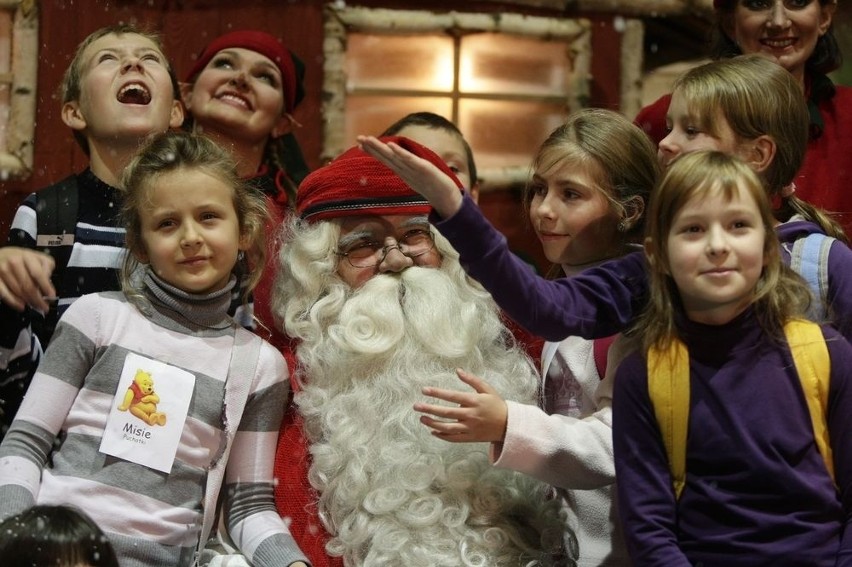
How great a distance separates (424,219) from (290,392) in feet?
1.85

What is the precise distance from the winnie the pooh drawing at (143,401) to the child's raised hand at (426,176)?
748 mm

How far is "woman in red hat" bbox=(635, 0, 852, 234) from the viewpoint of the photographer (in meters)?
3.31

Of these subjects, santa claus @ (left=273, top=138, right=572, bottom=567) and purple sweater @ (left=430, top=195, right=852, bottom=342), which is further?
santa claus @ (left=273, top=138, right=572, bottom=567)

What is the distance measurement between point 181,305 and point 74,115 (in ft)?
2.92

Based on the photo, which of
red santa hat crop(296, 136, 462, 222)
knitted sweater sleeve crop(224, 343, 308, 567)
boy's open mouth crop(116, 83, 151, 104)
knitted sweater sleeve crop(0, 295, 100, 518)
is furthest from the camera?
boy's open mouth crop(116, 83, 151, 104)

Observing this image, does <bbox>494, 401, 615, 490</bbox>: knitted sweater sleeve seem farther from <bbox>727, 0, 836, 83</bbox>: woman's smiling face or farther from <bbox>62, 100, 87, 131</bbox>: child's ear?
<bbox>62, 100, 87, 131</bbox>: child's ear

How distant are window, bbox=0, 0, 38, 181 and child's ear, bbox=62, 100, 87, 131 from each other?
2.10 feet

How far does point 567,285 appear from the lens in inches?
93.7

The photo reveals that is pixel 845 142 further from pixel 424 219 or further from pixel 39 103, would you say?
pixel 39 103

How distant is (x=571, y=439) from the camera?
2.48m

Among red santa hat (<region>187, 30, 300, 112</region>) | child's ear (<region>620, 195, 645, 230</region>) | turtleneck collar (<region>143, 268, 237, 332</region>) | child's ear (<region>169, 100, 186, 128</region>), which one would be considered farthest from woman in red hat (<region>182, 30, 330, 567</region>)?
child's ear (<region>620, 195, 645, 230</region>)

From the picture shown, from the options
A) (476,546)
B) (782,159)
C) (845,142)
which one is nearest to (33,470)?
(476,546)

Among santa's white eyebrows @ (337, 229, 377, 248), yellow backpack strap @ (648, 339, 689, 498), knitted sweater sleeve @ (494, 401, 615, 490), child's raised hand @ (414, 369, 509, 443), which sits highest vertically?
santa's white eyebrows @ (337, 229, 377, 248)

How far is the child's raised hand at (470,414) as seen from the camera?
2.35 metres
